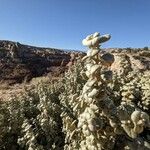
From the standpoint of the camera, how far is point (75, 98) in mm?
4730

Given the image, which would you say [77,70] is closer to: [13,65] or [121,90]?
[121,90]

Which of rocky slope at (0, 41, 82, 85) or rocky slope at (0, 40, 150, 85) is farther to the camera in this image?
rocky slope at (0, 41, 82, 85)

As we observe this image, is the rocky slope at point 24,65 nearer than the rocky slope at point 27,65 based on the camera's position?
No

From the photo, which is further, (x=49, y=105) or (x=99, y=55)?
(x=49, y=105)

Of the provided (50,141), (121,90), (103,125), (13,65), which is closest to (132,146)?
(103,125)

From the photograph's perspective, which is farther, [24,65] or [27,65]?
[27,65]

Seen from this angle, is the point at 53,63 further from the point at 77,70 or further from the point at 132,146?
the point at 132,146

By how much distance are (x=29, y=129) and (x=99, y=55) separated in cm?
488

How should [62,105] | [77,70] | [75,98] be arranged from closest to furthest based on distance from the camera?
[75,98] → [62,105] → [77,70]

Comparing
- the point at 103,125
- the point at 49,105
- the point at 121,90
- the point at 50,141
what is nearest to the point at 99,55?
the point at 103,125

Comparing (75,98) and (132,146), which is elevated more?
(75,98)

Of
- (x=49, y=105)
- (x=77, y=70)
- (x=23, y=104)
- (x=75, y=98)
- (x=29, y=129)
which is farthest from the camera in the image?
(x=77, y=70)

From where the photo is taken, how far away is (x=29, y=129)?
8.15m

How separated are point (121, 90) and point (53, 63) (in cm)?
4863
